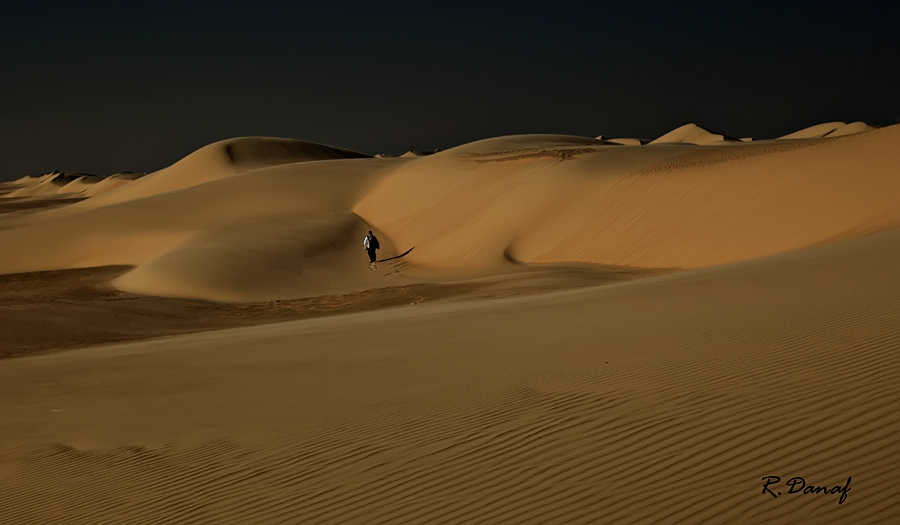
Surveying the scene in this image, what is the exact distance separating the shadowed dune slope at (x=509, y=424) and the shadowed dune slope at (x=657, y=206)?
41.6 ft

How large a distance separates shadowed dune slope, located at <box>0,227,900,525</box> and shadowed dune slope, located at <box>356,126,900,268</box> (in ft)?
41.6

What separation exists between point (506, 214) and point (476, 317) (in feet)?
66.6

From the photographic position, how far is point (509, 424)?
262 inches

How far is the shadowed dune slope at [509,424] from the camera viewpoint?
5.09 meters

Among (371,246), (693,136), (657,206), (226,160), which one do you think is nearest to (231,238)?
(371,246)

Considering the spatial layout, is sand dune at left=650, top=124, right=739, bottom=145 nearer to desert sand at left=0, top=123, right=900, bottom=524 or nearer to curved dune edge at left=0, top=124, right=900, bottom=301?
curved dune edge at left=0, top=124, right=900, bottom=301

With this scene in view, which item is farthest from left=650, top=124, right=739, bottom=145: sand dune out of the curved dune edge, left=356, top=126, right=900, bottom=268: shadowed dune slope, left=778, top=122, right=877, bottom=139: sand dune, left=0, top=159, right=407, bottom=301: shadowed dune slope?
left=356, top=126, right=900, bottom=268: shadowed dune slope

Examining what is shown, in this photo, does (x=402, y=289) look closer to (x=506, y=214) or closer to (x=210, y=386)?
(x=506, y=214)

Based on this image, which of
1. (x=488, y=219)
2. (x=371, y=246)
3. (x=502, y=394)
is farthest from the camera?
(x=488, y=219)

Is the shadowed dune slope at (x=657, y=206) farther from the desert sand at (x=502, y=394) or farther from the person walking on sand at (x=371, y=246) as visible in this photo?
the person walking on sand at (x=371, y=246)

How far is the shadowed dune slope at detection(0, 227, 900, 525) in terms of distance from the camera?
5086 millimetres

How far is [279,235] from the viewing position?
34969mm

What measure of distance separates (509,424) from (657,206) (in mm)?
23700

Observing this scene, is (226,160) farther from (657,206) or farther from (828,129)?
(828,129)
